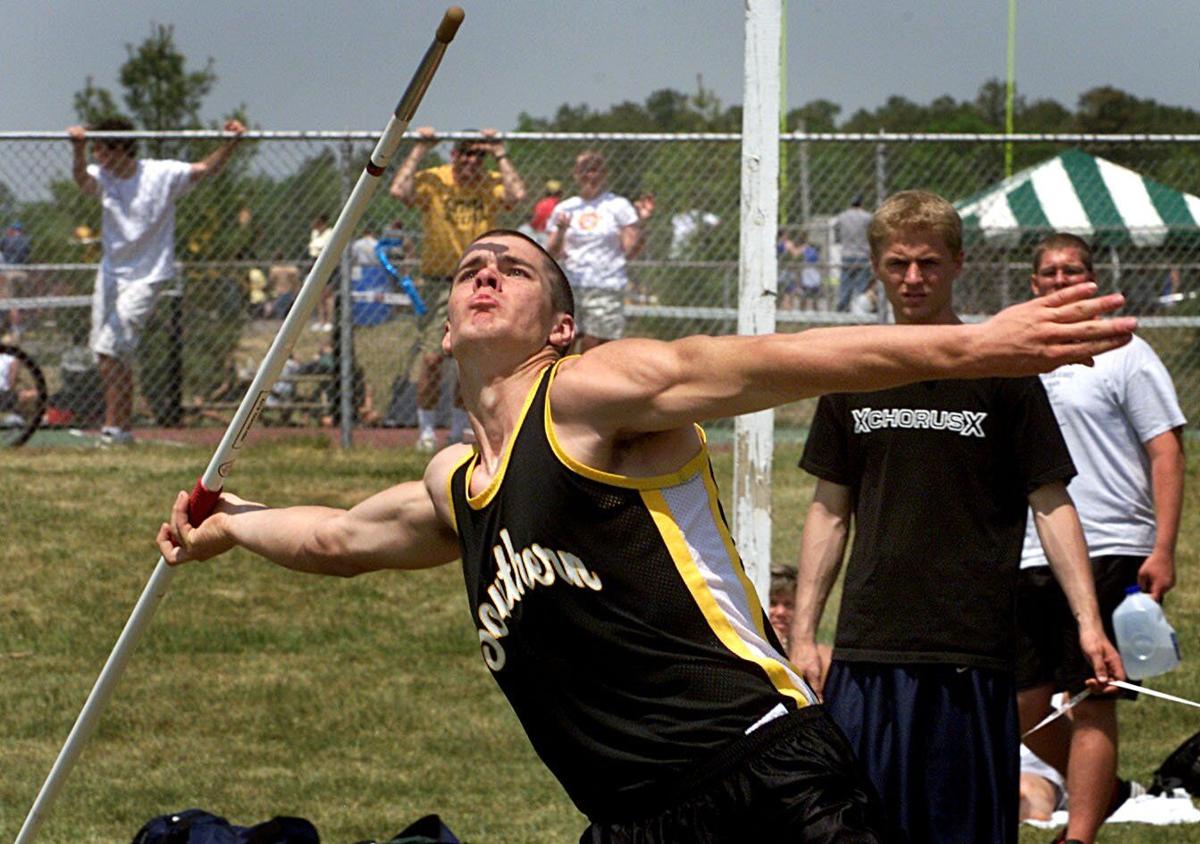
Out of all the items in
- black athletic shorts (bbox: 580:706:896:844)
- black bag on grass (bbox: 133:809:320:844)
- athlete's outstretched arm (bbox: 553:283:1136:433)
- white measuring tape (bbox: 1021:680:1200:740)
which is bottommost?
black bag on grass (bbox: 133:809:320:844)

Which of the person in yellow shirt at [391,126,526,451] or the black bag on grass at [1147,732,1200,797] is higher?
the person in yellow shirt at [391,126,526,451]

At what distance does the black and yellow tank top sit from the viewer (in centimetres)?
338

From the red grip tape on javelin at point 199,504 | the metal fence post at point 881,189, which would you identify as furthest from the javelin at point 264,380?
the metal fence post at point 881,189

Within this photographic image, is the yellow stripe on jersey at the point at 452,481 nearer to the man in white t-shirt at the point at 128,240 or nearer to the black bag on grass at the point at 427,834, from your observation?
the black bag on grass at the point at 427,834

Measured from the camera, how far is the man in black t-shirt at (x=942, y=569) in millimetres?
4570

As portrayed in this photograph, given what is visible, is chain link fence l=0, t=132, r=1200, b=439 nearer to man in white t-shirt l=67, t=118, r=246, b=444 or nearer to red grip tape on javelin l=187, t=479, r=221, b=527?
man in white t-shirt l=67, t=118, r=246, b=444

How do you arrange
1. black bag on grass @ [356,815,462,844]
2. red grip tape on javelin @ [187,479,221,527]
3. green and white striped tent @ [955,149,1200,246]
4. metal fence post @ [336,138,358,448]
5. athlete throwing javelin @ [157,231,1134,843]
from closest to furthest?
athlete throwing javelin @ [157,231,1134,843], red grip tape on javelin @ [187,479,221,527], black bag on grass @ [356,815,462,844], metal fence post @ [336,138,358,448], green and white striped tent @ [955,149,1200,246]

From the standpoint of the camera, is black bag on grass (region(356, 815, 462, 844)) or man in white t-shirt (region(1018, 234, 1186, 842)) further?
man in white t-shirt (region(1018, 234, 1186, 842))

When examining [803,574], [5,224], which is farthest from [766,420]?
[5,224]

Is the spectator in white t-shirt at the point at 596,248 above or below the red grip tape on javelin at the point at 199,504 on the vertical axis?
Result: above

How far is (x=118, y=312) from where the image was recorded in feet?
34.8

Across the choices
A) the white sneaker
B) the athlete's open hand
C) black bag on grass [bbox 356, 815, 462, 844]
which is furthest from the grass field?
the athlete's open hand

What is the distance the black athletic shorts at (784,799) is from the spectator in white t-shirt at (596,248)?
7.30 meters

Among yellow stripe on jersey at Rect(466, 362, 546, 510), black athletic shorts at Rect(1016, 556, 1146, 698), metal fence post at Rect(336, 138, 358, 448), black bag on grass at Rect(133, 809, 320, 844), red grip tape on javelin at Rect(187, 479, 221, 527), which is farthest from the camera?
metal fence post at Rect(336, 138, 358, 448)
